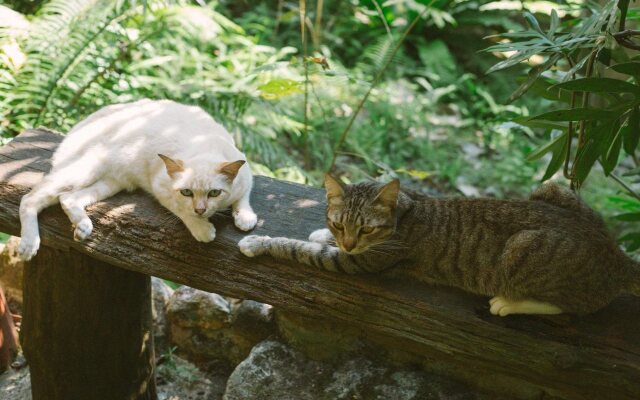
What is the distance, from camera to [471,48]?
8461 millimetres

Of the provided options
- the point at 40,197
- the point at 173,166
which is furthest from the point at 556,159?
the point at 40,197

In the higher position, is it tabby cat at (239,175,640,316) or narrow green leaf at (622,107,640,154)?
narrow green leaf at (622,107,640,154)

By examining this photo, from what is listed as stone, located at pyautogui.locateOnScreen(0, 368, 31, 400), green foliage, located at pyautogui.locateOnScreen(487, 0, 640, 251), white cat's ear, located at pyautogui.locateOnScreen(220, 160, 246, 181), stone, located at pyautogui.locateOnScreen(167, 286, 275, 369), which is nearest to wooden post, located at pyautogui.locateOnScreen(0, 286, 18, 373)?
stone, located at pyautogui.locateOnScreen(0, 368, 31, 400)

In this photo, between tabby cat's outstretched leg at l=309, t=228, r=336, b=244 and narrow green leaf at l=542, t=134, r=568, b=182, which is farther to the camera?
narrow green leaf at l=542, t=134, r=568, b=182

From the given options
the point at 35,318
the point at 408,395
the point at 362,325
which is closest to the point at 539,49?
the point at 362,325

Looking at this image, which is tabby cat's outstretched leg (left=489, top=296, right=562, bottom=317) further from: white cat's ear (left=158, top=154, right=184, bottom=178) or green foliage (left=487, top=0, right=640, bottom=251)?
white cat's ear (left=158, top=154, right=184, bottom=178)

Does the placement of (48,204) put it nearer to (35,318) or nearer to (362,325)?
(35,318)

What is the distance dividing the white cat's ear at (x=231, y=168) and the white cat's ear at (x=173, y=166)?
21 cm

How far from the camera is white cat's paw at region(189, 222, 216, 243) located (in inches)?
115

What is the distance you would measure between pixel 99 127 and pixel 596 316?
279 cm

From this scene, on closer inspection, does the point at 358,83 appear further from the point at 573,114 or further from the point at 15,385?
the point at 15,385

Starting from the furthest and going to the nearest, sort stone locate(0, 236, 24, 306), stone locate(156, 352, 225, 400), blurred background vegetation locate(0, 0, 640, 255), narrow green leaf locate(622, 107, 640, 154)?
stone locate(0, 236, 24, 306) < stone locate(156, 352, 225, 400) < blurred background vegetation locate(0, 0, 640, 255) < narrow green leaf locate(622, 107, 640, 154)

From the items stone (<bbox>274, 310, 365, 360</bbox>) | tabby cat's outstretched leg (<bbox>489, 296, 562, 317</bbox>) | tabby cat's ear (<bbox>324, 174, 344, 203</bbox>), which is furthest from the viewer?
stone (<bbox>274, 310, 365, 360</bbox>)

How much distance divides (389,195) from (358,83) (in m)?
2.93
